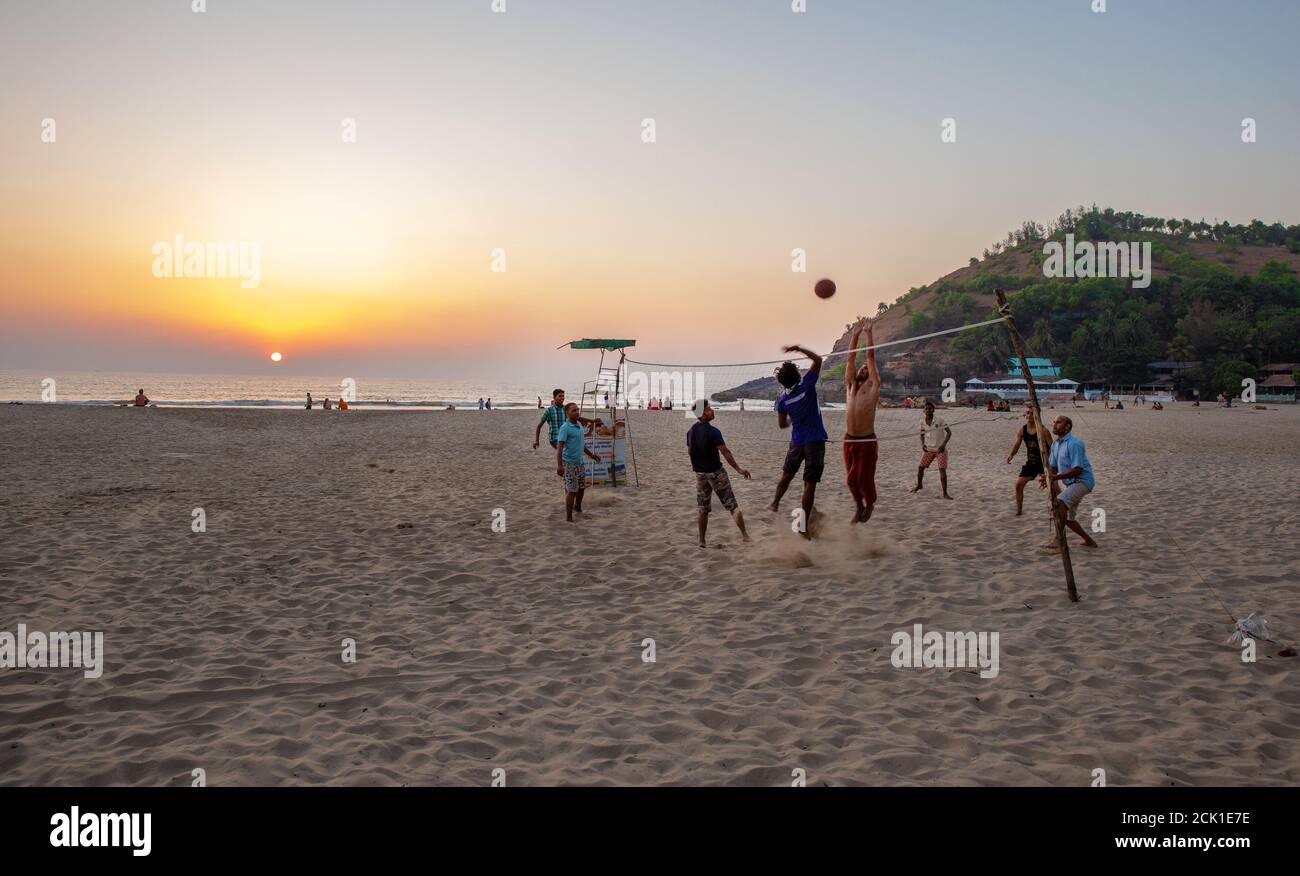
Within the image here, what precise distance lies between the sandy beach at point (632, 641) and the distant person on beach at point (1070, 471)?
310 millimetres

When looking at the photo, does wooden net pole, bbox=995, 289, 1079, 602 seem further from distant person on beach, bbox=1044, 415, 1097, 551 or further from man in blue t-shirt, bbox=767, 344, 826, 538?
man in blue t-shirt, bbox=767, 344, 826, 538

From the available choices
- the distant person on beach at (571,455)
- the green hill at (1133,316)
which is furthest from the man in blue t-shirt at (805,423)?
the green hill at (1133,316)

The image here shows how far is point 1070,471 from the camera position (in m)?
7.23

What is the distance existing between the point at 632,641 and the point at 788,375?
12.1ft

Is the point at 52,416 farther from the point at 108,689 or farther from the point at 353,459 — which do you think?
the point at 108,689

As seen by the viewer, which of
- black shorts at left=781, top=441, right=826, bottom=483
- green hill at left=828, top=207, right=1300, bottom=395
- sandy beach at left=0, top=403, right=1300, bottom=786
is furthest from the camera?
green hill at left=828, top=207, right=1300, bottom=395

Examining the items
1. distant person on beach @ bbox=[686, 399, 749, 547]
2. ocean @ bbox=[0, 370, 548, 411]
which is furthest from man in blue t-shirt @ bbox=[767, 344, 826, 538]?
ocean @ bbox=[0, 370, 548, 411]

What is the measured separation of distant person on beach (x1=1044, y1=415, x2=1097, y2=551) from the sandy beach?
1.02 ft

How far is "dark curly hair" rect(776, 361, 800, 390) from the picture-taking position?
7.49 meters

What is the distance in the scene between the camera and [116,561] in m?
6.87

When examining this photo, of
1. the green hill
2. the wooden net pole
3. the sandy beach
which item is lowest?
the sandy beach

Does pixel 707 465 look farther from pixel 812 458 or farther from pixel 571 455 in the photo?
pixel 571 455

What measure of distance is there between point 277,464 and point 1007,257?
573ft
